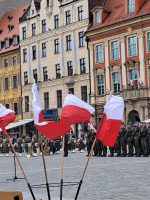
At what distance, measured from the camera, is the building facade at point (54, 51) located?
163ft

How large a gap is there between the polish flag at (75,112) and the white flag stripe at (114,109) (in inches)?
9.3

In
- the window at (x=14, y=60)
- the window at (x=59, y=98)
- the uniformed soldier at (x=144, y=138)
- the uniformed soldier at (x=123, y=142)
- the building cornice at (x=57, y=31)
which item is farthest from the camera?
the window at (x=14, y=60)

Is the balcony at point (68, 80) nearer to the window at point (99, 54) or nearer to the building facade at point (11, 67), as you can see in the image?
the window at point (99, 54)

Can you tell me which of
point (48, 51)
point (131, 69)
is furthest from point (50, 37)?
point (131, 69)

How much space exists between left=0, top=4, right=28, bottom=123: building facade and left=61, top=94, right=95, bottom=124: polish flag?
50.8 metres

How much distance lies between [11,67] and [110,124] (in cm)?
5304

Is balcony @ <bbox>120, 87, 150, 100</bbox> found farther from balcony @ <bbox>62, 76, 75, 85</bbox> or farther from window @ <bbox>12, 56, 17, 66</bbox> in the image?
window @ <bbox>12, 56, 17, 66</bbox>

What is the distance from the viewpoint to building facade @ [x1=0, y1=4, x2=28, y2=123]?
191 ft

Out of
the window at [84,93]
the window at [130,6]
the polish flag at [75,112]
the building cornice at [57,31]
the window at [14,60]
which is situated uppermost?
the window at [130,6]

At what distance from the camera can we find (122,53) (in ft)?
148

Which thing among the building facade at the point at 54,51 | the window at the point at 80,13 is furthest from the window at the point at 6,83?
the window at the point at 80,13

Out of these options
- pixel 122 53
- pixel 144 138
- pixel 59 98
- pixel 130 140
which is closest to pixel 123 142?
pixel 130 140

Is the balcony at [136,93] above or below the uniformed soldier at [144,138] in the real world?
above

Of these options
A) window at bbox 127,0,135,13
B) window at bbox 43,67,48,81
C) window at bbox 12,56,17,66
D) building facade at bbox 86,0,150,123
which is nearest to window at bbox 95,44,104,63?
building facade at bbox 86,0,150,123
